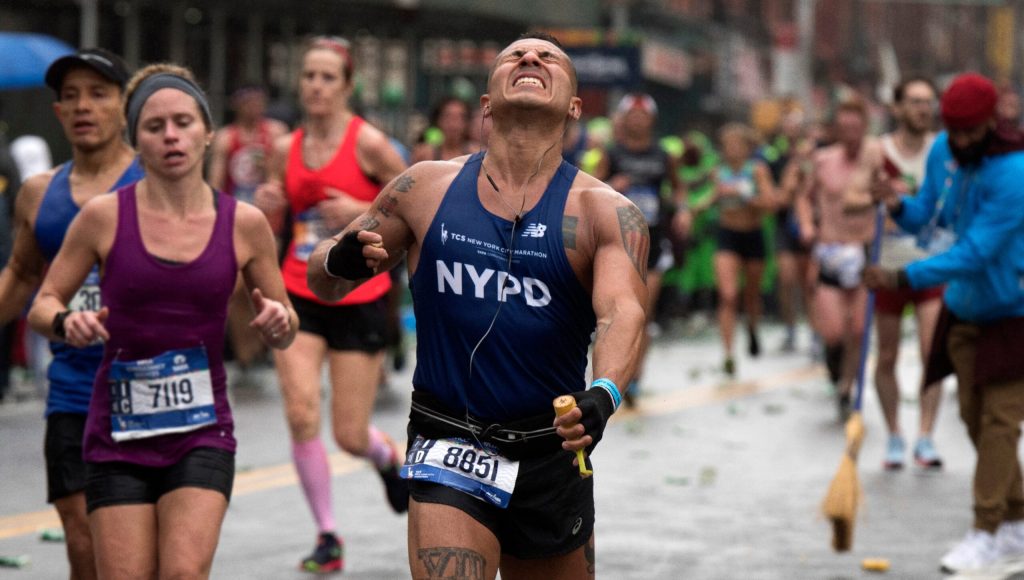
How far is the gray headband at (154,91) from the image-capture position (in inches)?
220

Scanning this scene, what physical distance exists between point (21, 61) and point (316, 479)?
9.21 m

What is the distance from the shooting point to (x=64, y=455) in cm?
601

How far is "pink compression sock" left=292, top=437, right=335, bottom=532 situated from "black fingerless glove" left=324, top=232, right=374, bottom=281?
10.3 feet

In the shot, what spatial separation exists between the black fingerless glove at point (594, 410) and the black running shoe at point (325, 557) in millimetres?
3761

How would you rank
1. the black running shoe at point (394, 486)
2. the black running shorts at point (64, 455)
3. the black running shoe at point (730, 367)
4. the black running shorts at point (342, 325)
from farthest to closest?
the black running shoe at point (730, 367) → the black running shoe at point (394, 486) → the black running shorts at point (342, 325) → the black running shorts at point (64, 455)

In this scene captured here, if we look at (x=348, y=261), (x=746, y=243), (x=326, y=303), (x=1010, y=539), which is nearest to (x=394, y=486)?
(x=326, y=303)

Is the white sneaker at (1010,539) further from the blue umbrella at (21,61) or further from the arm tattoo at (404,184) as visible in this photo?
the blue umbrella at (21,61)

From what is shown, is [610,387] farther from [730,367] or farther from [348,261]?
[730,367]

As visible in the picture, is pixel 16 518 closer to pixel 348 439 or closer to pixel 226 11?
pixel 348 439

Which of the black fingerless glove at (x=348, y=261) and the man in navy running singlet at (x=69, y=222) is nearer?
the black fingerless glove at (x=348, y=261)

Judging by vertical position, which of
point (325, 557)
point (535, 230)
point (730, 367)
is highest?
point (535, 230)

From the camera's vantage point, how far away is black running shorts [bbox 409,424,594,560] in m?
4.62

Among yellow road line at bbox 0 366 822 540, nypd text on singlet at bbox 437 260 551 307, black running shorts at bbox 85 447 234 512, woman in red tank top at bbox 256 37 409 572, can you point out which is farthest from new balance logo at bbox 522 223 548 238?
yellow road line at bbox 0 366 822 540

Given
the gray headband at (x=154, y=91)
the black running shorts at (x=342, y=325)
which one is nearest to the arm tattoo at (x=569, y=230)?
the gray headband at (x=154, y=91)
